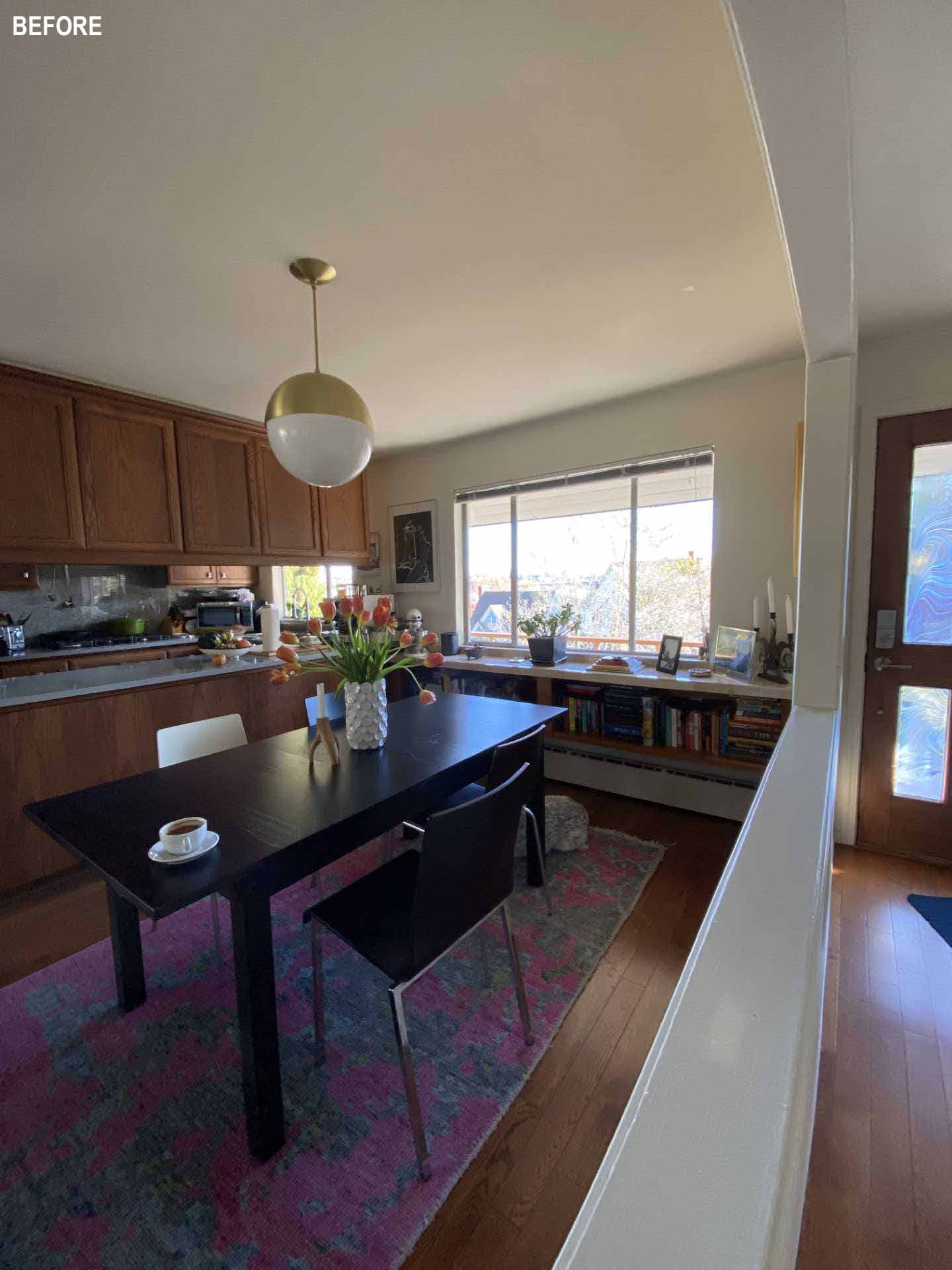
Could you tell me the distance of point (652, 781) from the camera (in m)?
3.03

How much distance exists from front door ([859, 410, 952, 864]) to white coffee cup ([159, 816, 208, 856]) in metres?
2.81

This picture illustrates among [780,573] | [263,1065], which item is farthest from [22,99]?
[780,573]

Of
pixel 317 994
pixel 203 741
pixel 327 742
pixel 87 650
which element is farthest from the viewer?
pixel 87 650

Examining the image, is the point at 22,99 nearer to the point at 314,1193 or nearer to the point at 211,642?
the point at 314,1193

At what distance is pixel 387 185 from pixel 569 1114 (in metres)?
2.45

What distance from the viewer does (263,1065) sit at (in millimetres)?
1188

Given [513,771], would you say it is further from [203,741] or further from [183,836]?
[203,741]

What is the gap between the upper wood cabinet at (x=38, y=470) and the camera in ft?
7.69

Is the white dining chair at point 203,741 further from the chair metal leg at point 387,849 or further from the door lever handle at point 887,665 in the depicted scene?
the door lever handle at point 887,665

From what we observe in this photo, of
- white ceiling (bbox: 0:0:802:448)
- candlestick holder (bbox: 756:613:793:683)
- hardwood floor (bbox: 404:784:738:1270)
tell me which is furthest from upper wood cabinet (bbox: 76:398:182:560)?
candlestick holder (bbox: 756:613:793:683)

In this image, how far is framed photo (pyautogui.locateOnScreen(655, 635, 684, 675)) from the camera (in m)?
2.82

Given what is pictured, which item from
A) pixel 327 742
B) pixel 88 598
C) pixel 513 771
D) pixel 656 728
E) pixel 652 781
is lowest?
pixel 652 781

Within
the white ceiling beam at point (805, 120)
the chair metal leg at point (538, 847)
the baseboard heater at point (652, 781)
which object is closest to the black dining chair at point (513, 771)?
the chair metal leg at point (538, 847)

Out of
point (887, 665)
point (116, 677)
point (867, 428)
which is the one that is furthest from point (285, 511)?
point (887, 665)
